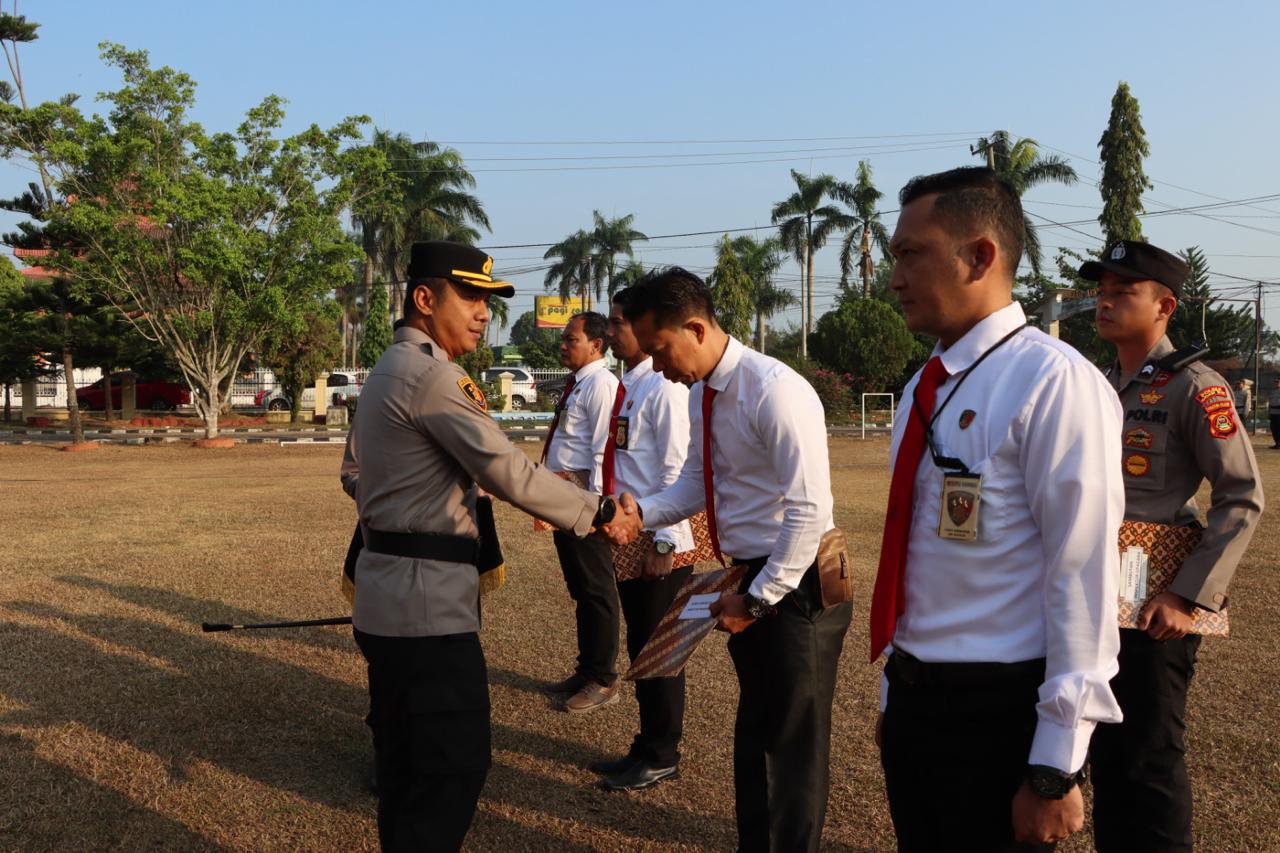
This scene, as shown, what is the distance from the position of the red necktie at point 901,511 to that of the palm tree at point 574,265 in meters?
51.6

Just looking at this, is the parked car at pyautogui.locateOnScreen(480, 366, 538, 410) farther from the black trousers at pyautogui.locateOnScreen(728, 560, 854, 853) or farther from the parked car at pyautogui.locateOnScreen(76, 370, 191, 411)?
the black trousers at pyautogui.locateOnScreen(728, 560, 854, 853)

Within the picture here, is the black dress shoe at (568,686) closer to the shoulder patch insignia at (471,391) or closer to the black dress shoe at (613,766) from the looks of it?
the black dress shoe at (613,766)

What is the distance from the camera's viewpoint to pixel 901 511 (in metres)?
2.02

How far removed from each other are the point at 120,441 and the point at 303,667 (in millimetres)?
22264

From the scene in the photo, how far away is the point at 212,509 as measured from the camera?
41.8 ft

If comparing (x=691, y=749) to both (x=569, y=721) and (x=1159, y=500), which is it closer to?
(x=569, y=721)

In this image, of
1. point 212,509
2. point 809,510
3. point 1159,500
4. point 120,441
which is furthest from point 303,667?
point 120,441

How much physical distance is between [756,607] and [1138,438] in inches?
49.8

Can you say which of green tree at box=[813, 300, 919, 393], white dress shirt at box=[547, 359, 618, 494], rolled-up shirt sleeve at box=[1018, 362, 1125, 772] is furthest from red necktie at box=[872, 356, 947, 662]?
green tree at box=[813, 300, 919, 393]

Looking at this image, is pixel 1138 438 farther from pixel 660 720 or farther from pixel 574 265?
pixel 574 265

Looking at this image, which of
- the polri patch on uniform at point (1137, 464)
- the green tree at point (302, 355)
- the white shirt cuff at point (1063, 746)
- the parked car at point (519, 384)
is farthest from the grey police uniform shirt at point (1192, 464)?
the parked car at point (519, 384)

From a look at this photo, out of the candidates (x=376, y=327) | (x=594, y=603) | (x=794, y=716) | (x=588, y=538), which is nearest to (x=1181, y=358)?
(x=794, y=716)

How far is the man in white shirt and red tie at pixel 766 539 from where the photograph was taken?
9.83 ft

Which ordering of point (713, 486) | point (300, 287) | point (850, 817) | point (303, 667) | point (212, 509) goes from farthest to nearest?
point (300, 287), point (212, 509), point (303, 667), point (850, 817), point (713, 486)
